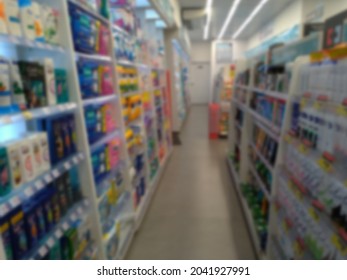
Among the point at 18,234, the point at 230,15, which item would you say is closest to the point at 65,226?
the point at 18,234

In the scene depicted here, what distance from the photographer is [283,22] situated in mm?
10219

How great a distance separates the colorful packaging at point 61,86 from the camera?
5.74 ft

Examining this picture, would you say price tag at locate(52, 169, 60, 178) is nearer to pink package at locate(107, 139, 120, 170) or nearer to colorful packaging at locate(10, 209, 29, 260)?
colorful packaging at locate(10, 209, 29, 260)

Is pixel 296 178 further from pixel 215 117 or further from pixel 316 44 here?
pixel 215 117

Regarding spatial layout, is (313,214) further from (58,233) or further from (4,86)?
(4,86)

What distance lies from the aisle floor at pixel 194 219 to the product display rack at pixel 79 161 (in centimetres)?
37

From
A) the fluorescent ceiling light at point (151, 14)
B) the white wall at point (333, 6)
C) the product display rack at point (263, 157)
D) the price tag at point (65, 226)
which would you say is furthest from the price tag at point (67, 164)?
the white wall at point (333, 6)

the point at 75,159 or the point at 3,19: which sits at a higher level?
the point at 3,19

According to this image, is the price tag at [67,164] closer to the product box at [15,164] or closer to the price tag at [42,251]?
the product box at [15,164]

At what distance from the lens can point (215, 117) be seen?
25.4ft

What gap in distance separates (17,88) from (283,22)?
11.0 m

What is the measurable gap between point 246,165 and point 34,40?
3.28m

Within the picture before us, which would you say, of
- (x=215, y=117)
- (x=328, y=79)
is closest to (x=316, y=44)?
(x=328, y=79)

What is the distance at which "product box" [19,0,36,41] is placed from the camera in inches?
56.5
